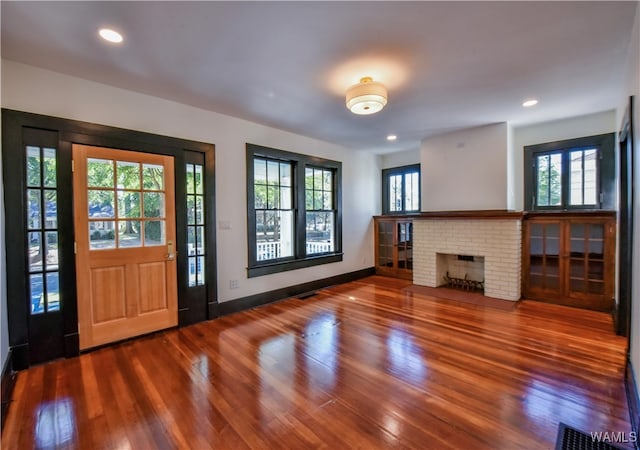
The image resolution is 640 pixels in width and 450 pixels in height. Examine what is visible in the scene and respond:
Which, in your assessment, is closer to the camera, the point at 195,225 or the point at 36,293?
the point at 36,293

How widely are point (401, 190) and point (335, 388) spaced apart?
4.97 meters

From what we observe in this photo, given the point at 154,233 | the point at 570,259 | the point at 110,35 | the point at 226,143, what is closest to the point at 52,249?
the point at 154,233

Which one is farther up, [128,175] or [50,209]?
[128,175]

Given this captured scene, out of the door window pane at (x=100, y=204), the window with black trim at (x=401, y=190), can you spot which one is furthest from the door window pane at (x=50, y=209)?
the window with black trim at (x=401, y=190)

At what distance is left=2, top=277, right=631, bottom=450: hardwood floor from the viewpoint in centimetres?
175

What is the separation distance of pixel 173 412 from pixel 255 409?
56 cm

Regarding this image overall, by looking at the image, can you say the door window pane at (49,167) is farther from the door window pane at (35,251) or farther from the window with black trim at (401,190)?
the window with black trim at (401,190)

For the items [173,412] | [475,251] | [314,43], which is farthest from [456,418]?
[475,251]

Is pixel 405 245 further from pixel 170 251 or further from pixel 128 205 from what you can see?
pixel 128 205

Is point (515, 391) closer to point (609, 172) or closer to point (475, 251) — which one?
point (475, 251)

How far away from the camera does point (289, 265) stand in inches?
186

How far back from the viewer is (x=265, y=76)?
280 centimetres

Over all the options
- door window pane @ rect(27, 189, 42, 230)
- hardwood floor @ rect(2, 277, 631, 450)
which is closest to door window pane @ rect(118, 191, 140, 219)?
door window pane @ rect(27, 189, 42, 230)

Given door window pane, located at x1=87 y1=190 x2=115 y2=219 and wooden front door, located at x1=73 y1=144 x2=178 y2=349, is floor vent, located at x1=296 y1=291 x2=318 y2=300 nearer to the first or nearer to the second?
wooden front door, located at x1=73 y1=144 x2=178 y2=349
